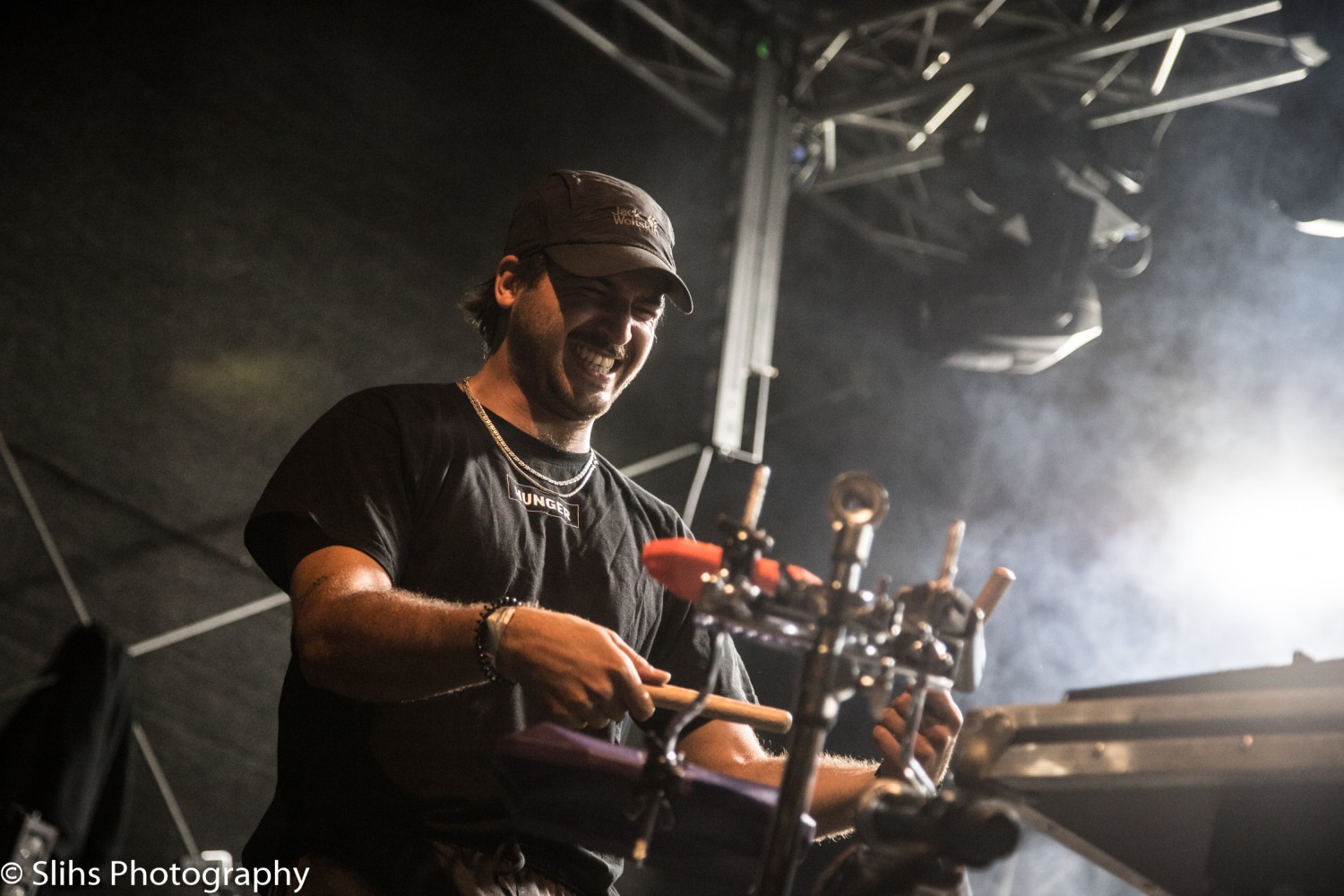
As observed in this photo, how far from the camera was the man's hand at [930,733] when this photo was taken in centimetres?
165

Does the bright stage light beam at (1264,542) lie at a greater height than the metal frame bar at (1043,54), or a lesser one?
lesser

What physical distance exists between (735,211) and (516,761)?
427cm

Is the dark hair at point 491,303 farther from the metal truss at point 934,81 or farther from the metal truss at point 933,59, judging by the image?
the metal truss at point 933,59

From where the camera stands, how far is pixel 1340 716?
1.20 m

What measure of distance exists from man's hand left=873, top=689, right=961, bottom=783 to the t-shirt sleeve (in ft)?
2.46

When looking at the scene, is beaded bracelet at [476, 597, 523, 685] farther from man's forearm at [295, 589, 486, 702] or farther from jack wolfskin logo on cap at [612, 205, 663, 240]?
jack wolfskin logo on cap at [612, 205, 663, 240]

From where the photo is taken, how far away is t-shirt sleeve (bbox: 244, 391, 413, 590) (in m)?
1.79

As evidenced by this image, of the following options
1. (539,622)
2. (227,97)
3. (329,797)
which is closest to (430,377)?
(227,97)

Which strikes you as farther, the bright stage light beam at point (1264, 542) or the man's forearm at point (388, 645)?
the bright stage light beam at point (1264, 542)

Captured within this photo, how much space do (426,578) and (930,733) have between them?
0.79 metres

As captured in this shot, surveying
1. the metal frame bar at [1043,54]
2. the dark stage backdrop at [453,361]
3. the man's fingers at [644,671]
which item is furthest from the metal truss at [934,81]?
the man's fingers at [644,671]

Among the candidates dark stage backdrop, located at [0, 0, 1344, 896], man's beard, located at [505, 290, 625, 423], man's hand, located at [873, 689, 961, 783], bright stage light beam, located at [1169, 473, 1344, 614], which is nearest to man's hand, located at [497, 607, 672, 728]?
man's hand, located at [873, 689, 961, 783]

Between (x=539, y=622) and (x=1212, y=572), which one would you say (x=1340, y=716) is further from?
(x=1212, y=572)

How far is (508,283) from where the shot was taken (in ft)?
7.79
